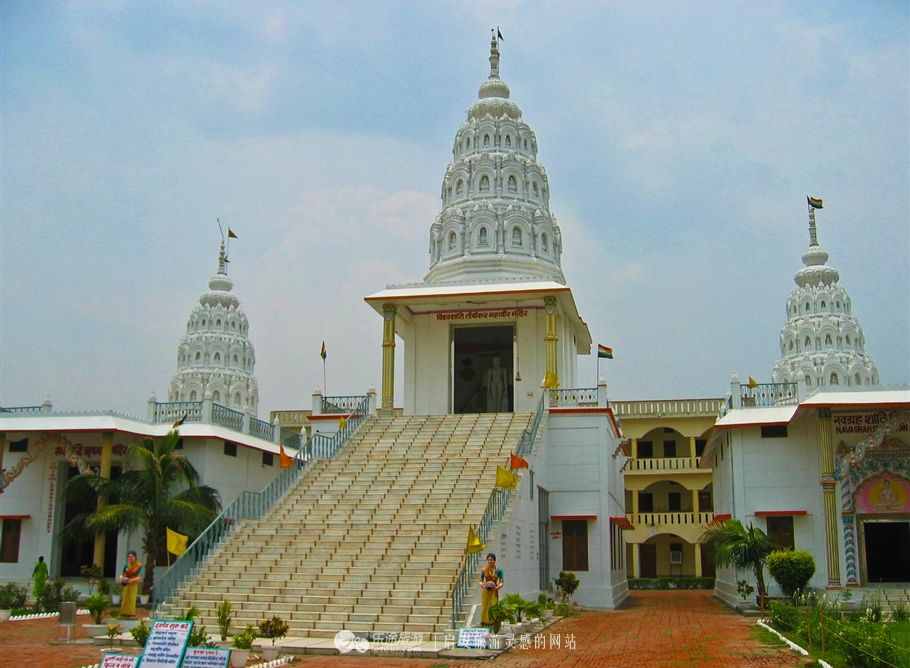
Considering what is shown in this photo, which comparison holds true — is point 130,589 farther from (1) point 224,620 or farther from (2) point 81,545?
(2) point 81,545

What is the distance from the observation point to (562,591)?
2420 cm

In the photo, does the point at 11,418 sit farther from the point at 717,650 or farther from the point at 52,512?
the point at 717,650

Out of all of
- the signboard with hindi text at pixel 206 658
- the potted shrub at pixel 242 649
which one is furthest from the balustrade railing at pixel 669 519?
the signboard with hindi text at pixel 206 658

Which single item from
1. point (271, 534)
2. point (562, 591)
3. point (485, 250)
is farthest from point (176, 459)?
point (485, 250)

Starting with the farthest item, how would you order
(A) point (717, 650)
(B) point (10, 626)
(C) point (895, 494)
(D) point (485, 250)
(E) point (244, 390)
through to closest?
(E) point (244, 390), (D) point (485, 250), (C) point (895, 494), (B) point (10, 626), (A) point (717, 650)

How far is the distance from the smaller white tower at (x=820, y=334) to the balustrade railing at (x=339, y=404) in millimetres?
31669

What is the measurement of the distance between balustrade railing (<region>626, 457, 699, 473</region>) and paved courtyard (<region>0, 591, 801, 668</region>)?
2705cm

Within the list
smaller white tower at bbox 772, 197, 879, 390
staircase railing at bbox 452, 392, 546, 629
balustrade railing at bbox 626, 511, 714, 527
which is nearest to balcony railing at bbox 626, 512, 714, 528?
balustrade railing at bbox 626, 511, 714, 527

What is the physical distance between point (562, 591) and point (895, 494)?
8.57 meters

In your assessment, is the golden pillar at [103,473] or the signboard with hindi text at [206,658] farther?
the golden pillar at [103,473]

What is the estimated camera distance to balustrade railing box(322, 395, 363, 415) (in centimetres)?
2869

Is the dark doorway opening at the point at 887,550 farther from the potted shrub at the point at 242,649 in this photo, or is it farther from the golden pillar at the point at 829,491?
the potted shrub at the point at 242,649

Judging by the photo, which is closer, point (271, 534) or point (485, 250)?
point (271, 534)

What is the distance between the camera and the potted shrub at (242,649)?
12.7 metres
